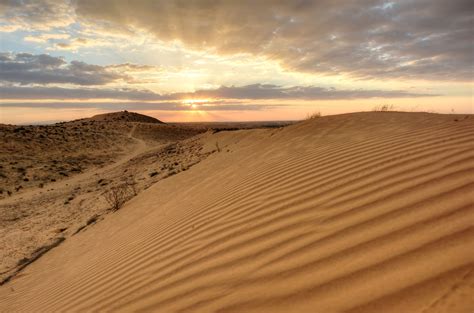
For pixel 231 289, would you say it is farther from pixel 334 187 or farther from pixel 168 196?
pixel 168 196

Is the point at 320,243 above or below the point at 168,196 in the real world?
above

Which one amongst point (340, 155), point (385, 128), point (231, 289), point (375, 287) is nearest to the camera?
point (375, 287)

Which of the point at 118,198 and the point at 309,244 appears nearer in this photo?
the point at 309,244

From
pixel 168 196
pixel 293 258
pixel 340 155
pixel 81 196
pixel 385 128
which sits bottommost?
pixel 81 196

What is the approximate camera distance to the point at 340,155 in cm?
425

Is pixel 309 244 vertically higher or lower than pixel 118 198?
higher

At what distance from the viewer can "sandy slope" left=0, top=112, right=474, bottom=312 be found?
1681 mm

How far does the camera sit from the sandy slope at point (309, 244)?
5.51 feet

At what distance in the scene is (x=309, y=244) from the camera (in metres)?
2.26

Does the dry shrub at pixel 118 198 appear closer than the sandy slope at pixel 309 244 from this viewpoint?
No

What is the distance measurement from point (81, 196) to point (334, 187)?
8566 millimetres

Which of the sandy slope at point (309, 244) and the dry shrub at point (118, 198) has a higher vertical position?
the sandy slope at point (309, 244)

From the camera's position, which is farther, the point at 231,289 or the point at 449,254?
the point at 231,289

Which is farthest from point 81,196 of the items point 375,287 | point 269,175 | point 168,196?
point 375,287
